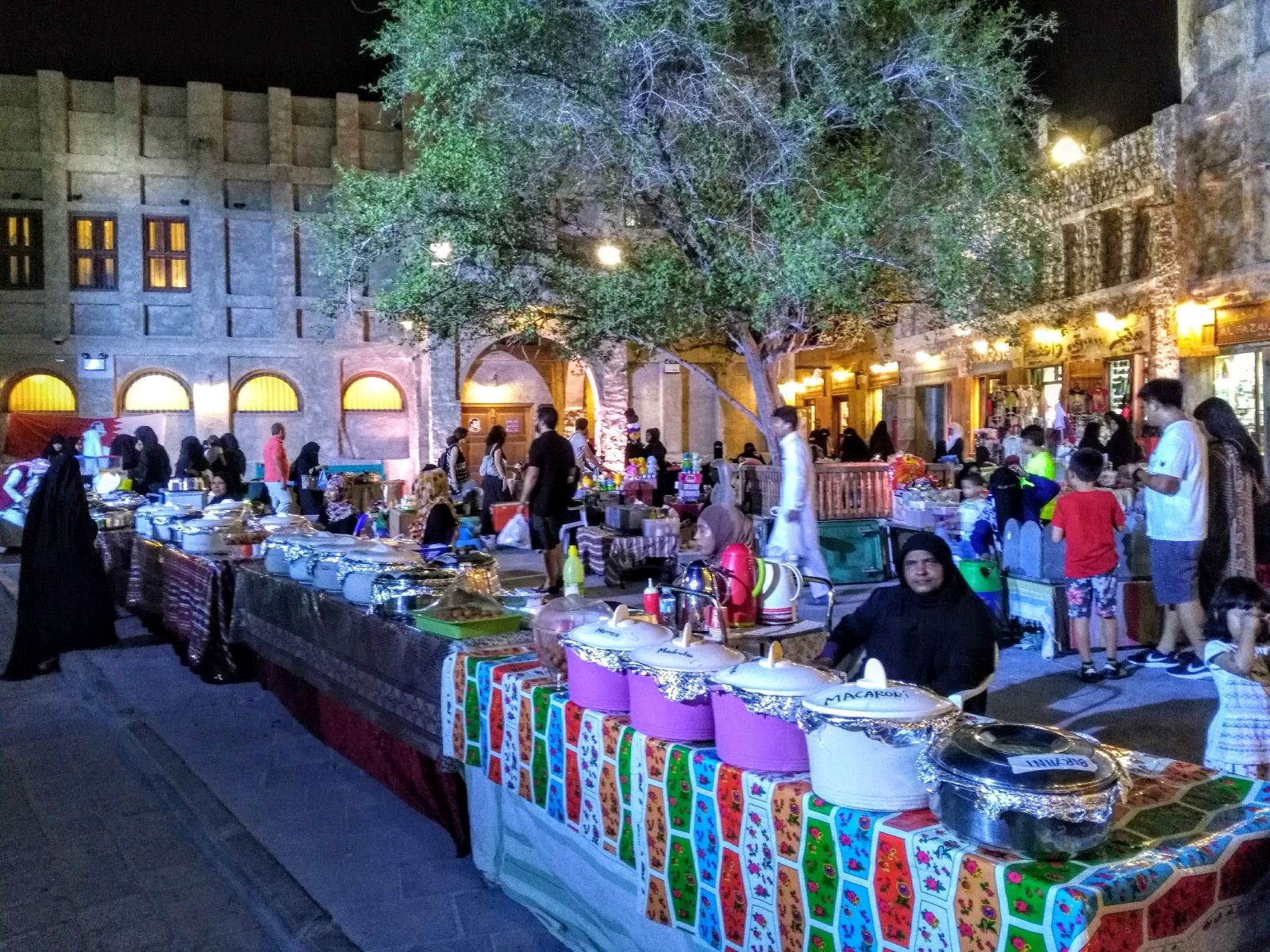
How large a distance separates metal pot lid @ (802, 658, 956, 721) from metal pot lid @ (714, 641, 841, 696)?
0.08m

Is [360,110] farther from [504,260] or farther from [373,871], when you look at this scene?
[373,871]

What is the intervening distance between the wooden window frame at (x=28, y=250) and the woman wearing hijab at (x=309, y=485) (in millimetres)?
10829

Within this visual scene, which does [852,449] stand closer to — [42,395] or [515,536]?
[515,536]

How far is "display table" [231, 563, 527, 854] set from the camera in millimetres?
4383

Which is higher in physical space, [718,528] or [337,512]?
[718,528]

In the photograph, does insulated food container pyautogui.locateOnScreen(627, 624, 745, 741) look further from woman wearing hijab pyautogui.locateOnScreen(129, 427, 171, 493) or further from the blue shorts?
woman wearing hijab pyautogui.locateOnScreen(129, 427, 171, 493)

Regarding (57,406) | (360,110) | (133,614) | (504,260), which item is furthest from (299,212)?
(133,614)

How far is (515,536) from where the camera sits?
15.5m

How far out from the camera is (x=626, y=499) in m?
15.2

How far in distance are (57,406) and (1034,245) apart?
20211mm

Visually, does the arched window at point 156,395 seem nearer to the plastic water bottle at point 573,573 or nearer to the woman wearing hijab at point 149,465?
the woman wearing hijab at point 149,465

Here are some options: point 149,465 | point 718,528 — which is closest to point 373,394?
point 149,465

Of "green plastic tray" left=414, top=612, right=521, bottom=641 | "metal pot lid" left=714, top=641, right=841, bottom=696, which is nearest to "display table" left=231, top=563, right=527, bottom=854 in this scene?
"green plastic tray" left=414, top=612, right=521, bottom=641

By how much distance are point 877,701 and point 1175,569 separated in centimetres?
537
